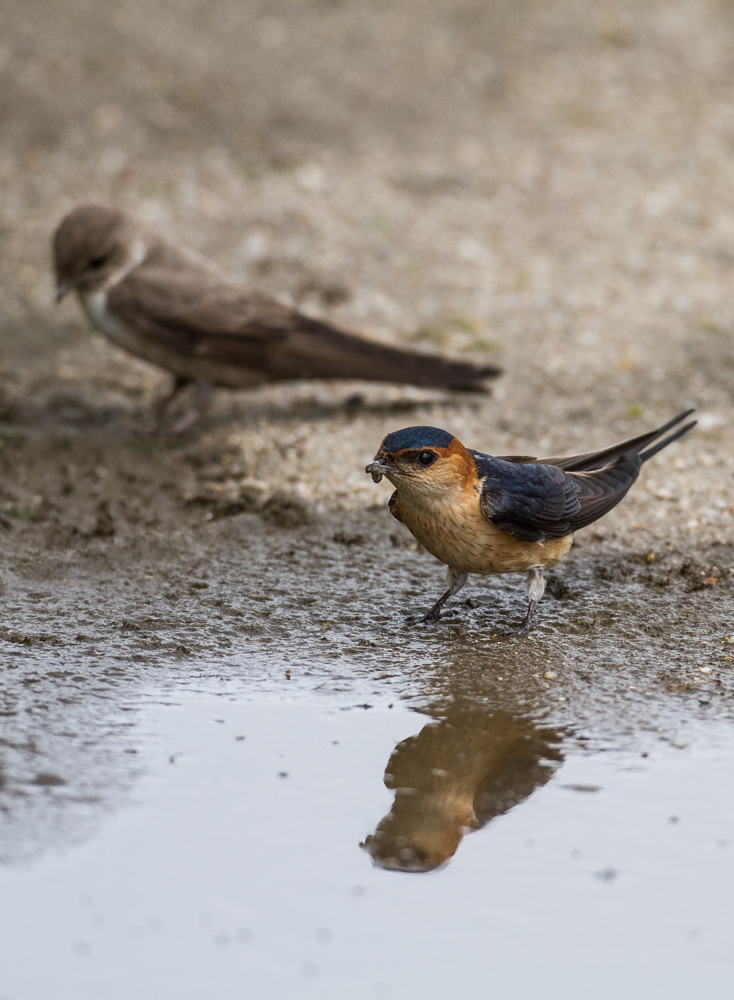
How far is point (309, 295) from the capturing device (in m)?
8.30

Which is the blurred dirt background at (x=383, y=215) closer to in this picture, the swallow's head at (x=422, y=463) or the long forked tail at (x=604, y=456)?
the long forked tail at (x=604, y=456)

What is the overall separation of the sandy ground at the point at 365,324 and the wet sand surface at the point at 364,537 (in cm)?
3

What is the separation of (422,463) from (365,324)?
401 centimetres

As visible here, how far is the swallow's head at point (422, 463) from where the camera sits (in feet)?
13.6

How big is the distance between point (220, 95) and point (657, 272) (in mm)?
4294

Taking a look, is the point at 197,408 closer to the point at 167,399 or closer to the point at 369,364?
the point at 167,399

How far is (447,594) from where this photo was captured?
471 cm

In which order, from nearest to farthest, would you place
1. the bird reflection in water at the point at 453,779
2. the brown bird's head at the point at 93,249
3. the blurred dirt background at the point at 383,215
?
the bird reflection in water at the point at 453,779, the blurred dirt background at the point at 383,215, the brown bird's head at the point at 93,249

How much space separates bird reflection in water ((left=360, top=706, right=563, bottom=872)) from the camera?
10.5 ft

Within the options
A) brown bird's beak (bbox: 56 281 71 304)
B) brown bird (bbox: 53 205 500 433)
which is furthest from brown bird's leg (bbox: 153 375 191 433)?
brown bird's beak (bbox: 56 281 71 304)

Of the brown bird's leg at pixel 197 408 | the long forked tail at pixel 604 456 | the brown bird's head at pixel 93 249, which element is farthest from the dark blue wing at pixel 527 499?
the brown bird's head at pixel 93 249

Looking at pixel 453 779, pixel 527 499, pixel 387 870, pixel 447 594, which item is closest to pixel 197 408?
pixel 447 594

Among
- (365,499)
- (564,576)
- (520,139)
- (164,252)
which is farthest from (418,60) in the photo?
(564,576)

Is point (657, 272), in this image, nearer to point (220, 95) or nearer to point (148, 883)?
point (220, 95)
